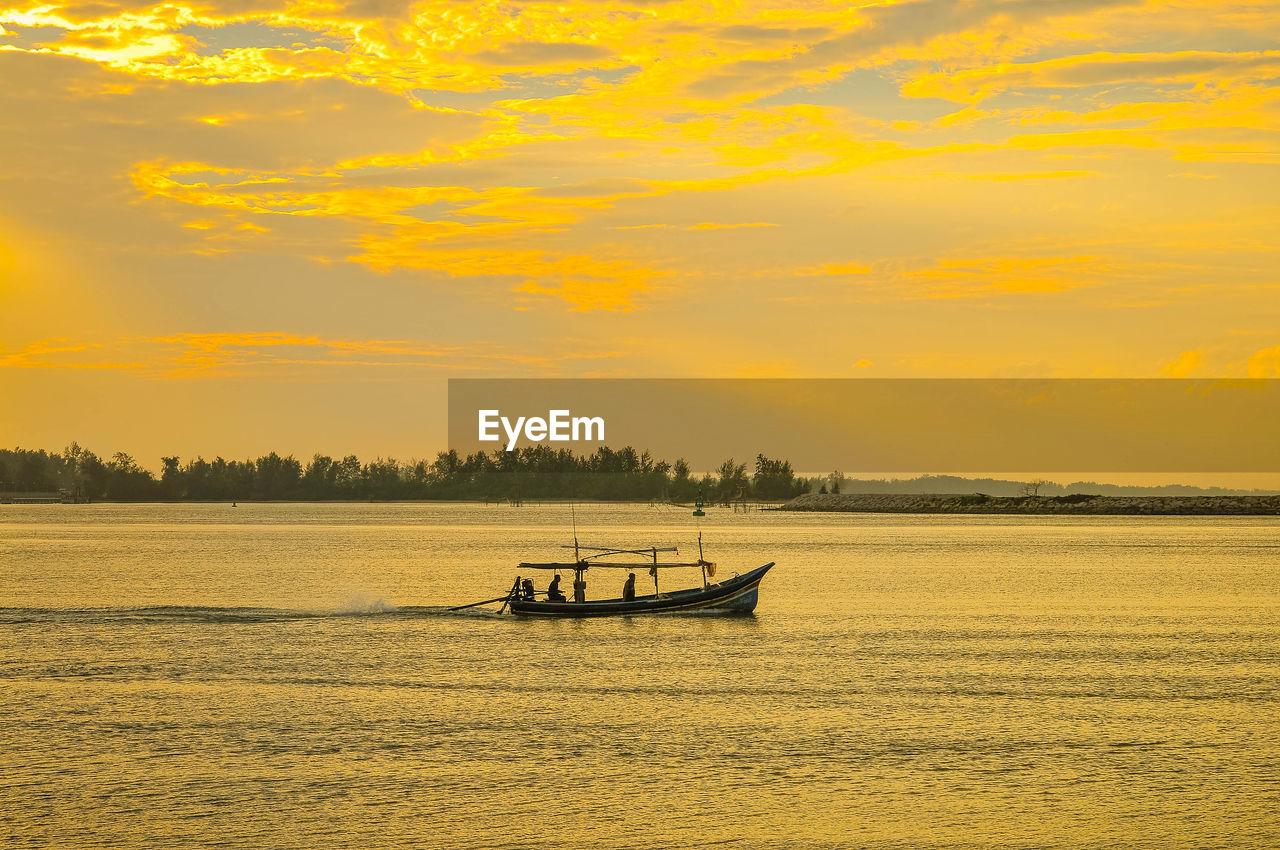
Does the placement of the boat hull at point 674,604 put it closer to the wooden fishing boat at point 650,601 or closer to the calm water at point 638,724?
the wooden fishing boat at point 650,601

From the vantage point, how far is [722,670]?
132 ft

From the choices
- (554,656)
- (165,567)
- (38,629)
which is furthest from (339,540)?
(554,656)

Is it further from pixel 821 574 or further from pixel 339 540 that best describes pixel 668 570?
pixel 339 540

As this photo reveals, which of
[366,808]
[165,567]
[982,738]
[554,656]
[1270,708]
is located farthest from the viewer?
[165,567]

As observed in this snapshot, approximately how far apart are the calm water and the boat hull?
81 centimetres

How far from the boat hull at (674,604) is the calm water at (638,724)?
2.67 ft

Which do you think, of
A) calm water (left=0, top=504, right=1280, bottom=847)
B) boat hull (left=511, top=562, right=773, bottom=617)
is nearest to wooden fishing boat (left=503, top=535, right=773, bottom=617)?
boat hull (left=511, top=562, right=773, bottom=617)

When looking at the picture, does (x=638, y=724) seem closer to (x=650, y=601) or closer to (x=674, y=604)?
(x=650, y=601)

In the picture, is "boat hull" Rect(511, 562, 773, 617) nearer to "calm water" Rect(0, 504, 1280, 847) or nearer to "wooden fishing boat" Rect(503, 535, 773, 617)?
"wooden fishing boat" Rect(503, 535, 773, 617)

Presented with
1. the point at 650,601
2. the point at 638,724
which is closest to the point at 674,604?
the point at 650,601

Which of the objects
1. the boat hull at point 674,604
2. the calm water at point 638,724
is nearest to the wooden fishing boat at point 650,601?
the boat hull at point 674,604

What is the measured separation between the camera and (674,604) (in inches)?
2196

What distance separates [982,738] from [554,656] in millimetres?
18290

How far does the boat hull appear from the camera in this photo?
2105 inches
